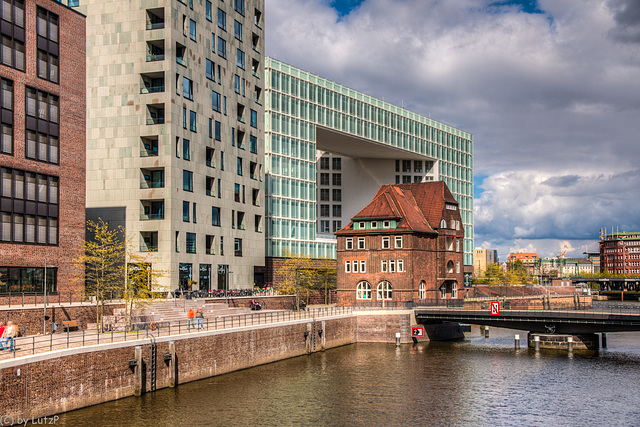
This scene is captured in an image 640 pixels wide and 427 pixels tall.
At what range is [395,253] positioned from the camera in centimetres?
8419

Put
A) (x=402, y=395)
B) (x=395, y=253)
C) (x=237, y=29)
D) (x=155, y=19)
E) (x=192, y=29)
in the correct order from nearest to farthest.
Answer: (x=402, y=395) < (x=155, y=19) < (x=192, y=29) < (x=395, y=253) < (x=237, y=29)

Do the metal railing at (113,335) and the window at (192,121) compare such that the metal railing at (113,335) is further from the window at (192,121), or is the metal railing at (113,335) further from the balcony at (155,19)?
the balcony at (155,19)

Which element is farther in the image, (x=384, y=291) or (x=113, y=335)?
(x=384, y=291)

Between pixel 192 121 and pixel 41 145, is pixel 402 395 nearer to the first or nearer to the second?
pixel 41 145

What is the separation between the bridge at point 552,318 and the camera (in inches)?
2467

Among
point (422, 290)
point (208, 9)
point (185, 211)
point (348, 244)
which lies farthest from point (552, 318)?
point (208, 9)

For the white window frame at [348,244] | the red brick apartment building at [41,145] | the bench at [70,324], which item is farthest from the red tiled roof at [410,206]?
the bench at [70,324]

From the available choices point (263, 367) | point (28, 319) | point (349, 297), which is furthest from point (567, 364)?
point (28, 319)

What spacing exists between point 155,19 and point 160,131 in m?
13.6

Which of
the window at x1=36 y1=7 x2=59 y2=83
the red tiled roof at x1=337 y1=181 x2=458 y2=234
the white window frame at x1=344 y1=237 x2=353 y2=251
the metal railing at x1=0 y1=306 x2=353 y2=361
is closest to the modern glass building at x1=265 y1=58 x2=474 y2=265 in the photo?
the white window frame at x1=344 y1=237 x2=353 y2=251

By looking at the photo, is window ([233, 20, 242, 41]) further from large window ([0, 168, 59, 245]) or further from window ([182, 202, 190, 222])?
large window ([0, 168, 59, 245])

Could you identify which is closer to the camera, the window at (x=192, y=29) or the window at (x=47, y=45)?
the window at (x=47, y=45)

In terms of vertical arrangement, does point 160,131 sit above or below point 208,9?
below

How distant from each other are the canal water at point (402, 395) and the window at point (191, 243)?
23.8 metres
